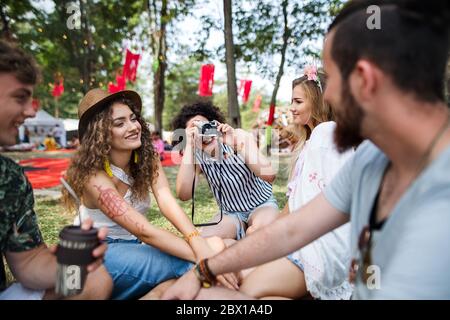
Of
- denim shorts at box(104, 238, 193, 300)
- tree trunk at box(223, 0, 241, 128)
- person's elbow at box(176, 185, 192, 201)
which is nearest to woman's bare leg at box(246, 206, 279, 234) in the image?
person's elbow at box(176, 185, 192, 201)

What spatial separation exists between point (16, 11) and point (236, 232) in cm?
886

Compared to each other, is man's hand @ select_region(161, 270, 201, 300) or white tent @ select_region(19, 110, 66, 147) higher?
white tent @ select_region(19, 110, 66, 147)

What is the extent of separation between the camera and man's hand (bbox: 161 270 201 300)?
167cm

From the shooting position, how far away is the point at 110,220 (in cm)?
246

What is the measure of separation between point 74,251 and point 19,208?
0.49 m

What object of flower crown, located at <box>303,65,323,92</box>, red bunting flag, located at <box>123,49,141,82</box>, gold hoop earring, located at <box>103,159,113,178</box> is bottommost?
gold hoop earring, located at <box>103,159,113,178</box>

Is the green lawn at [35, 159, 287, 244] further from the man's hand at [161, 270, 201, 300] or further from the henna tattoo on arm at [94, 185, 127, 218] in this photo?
the man's hand at [161, 270, 201, 300]

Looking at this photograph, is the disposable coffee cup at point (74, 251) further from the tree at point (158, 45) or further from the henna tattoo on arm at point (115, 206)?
the tree at point (158, 45)

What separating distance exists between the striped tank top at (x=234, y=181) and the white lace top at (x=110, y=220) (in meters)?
0.96

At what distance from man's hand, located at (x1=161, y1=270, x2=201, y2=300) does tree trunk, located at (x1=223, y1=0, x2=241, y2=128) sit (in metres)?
5.89

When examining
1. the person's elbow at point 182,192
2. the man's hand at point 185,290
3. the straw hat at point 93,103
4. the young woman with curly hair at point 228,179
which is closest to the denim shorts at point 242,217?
the young woman with curly hair at point 228,179

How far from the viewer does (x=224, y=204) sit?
3.55 m
